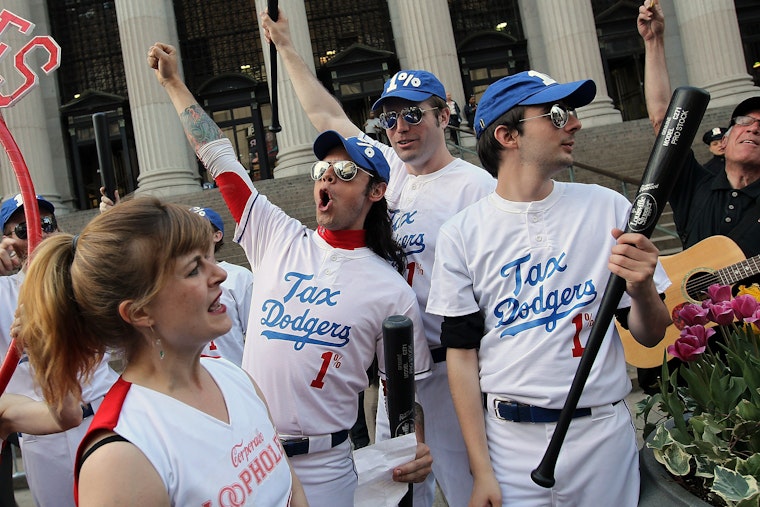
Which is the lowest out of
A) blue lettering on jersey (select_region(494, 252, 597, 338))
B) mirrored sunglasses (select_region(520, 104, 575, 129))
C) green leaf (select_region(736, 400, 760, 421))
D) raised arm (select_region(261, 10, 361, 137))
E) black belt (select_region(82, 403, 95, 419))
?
green leaf (select_region(736, 400, 760, 421))

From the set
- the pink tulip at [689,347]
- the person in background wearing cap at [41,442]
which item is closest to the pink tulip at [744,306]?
the pink tulip at [689,347]

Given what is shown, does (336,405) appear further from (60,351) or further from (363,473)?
(60,351)

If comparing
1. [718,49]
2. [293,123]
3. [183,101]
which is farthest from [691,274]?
[718,49]

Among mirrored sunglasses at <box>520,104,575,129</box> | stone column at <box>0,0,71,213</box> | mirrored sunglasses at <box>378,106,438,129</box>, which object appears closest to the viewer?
mirrored sunglasses at <box>520,104,575,129</box>

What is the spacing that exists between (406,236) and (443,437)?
937 mm

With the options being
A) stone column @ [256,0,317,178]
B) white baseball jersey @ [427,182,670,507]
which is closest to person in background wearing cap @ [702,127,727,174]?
white baseball jersey @ [427,182,670,507]

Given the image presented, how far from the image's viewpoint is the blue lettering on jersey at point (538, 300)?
2209 millimetres

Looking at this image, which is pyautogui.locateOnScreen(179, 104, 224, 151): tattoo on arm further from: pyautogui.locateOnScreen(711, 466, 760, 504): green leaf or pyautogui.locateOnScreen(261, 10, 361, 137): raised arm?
pyautogui.locateOnScreen(711, 466, 760, 504): green leaf

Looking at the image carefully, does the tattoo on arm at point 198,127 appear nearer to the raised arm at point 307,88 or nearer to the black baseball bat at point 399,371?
the raised arm at point 307,88

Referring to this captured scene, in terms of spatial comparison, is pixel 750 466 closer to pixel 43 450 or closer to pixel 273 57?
pixel 273 57

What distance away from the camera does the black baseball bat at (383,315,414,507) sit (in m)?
1.79

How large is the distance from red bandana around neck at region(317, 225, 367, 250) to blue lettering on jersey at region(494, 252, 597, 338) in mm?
720

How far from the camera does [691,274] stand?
3.99 m

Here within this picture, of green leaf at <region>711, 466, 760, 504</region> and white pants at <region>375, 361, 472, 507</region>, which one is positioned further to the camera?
white pants at <region>375, 361, 472, 507</region>
